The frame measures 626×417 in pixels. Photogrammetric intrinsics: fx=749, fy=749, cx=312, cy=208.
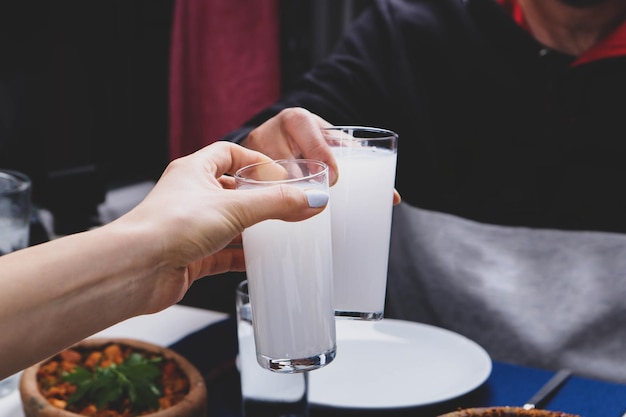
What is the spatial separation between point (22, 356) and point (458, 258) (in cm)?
125

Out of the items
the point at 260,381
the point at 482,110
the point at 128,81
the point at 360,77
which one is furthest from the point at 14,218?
the point at 128,81

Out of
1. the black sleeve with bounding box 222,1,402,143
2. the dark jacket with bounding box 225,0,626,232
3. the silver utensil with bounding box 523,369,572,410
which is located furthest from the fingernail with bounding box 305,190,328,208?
the black sleeve with bounding box 222,1,402,143

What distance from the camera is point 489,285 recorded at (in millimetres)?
1813

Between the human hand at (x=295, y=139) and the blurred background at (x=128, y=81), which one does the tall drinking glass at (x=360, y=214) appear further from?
the blurred background at (x=128, y=81)

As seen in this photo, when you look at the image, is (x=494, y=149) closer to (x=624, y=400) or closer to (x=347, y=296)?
(x=624, y=400)

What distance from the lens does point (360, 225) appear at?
102 centimetres

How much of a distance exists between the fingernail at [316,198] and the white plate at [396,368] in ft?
1.49

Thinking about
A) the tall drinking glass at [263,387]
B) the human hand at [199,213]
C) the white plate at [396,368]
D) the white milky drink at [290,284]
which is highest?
the human hand at [199,213]

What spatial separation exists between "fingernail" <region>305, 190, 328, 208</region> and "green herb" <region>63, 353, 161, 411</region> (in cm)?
41

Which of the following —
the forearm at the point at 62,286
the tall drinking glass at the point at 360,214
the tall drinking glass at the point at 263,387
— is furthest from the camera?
the tall drinking glass at the point at 263,387

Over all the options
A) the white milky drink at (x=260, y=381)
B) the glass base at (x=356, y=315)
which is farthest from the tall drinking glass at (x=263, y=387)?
the glass base at (x=356, y=315)

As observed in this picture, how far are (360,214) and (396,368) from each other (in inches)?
17.9

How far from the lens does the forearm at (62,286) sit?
0.78m

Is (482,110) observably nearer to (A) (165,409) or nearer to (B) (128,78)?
(A) (165,409)
